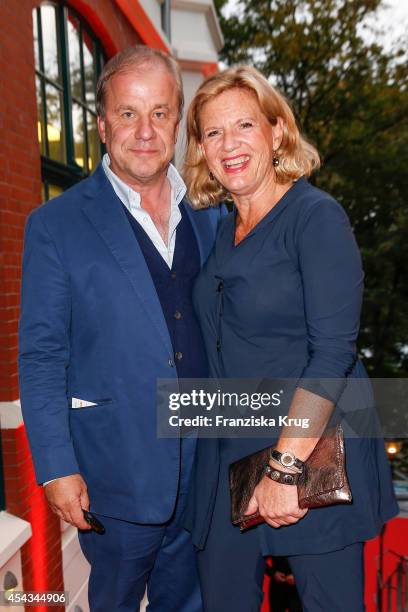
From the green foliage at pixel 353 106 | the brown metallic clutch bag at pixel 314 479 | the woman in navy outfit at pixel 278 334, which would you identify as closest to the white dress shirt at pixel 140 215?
the woman in navy outfit at pixel 278 334

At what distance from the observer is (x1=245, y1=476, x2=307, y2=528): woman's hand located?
1576 millimetres

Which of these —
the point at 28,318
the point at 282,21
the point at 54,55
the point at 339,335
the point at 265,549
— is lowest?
the point at 265,549

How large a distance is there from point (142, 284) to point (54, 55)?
152 inches

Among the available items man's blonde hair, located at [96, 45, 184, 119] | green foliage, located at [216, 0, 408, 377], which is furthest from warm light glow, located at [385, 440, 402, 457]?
man's blonde hair, located at [96, 45, 184, 119]

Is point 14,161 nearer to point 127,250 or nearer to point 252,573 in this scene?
point 127,250

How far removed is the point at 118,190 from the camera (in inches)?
84.7

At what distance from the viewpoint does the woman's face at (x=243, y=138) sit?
6.07 ft

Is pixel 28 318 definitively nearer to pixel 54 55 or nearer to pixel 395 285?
pixel 54 55

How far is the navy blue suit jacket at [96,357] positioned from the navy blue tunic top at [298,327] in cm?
21

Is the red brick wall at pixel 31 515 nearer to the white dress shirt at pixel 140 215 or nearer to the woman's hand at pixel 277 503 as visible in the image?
the white dress shirt at pixel 140 215

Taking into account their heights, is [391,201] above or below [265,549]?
above

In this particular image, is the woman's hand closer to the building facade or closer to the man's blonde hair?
the man's blonde hair

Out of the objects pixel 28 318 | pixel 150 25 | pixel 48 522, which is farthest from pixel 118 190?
pixel 150 25

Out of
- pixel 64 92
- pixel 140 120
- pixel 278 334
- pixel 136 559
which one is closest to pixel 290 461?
pixel 278 334
